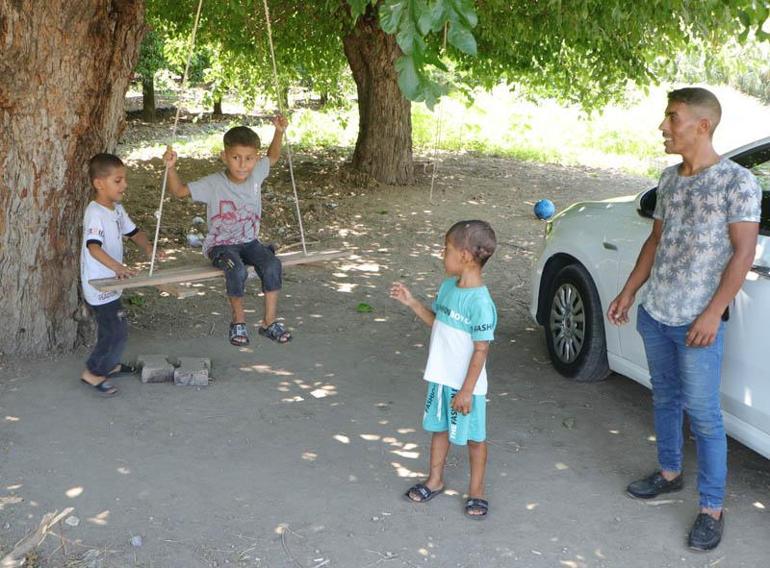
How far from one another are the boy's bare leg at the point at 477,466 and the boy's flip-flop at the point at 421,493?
8.5 inches

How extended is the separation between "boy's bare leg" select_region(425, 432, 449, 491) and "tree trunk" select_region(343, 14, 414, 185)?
30.7 ft

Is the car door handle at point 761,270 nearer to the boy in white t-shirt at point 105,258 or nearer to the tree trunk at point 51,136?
the boy in white t-shirt at point 105,258

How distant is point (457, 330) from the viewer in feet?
13.1

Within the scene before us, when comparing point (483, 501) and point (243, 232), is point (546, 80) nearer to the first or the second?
point (243, 232)

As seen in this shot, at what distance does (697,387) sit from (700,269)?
54 centimetres

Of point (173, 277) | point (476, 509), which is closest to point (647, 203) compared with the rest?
point (476, 509)

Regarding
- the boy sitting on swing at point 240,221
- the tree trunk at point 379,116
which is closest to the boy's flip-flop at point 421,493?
the boy sitting on swing at point 240,221

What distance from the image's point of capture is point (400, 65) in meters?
3.57

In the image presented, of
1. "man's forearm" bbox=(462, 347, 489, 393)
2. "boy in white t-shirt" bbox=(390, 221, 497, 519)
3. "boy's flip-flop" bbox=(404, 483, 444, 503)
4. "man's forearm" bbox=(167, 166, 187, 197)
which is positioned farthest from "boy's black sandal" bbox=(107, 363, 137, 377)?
"man's forearm" bbox=(462, 347, 489, 393)

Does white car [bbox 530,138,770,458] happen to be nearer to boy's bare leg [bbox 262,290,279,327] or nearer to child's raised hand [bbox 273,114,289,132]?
boy's bare leg [bbox 262,290,279,327]

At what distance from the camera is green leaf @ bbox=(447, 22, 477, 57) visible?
136 inches

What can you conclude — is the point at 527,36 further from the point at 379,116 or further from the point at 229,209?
the point at 229,209

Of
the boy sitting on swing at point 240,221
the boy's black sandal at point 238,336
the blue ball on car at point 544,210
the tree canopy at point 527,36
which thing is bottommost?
the boy's black sandal at point 238,336

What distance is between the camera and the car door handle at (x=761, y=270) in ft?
13.1
